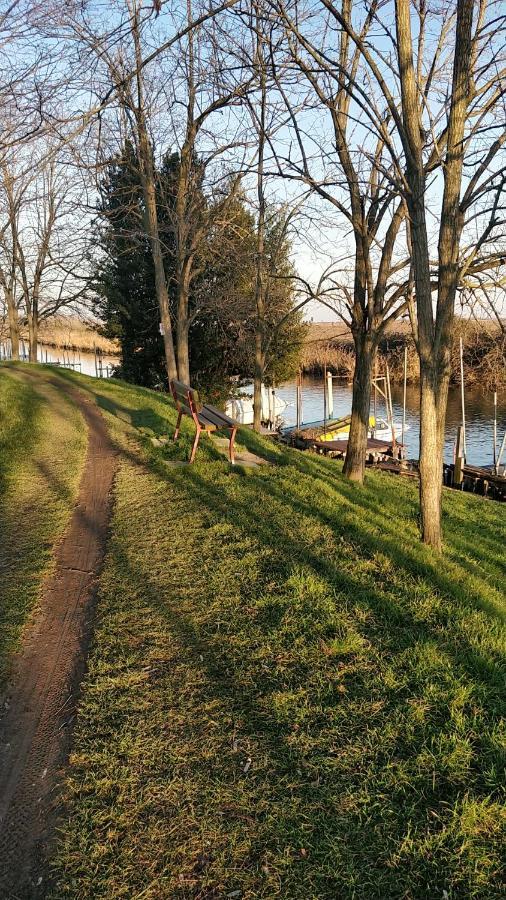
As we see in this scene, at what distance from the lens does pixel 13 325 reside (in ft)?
95.9

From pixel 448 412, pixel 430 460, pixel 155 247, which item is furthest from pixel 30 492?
pixel 448 412

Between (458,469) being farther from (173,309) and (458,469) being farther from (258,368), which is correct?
(173,309)

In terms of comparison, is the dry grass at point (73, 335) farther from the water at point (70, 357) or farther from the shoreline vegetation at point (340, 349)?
the water at point (70, 357)

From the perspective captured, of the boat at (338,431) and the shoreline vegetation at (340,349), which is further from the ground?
the shoreline vegetation at (340,349)

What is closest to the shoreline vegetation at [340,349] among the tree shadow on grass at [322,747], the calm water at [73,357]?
the calm water at [73,357]

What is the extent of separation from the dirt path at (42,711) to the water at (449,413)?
2095 centimetres

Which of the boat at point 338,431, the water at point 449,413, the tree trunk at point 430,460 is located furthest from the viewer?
the water at point 449,413

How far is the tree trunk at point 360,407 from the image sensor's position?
8.37 metres

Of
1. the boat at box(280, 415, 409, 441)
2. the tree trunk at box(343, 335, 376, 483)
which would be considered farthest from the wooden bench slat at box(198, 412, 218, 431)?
the boat at box(280, 415, 409, 441)

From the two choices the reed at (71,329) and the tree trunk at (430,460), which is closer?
the tree trunk at (430,460)

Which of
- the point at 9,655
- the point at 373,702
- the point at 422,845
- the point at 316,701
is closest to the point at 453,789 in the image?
the point at 422,845

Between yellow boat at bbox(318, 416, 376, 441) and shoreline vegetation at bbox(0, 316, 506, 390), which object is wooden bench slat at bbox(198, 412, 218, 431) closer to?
shoreline vegetation at bbox(0, 316, 506, 390)

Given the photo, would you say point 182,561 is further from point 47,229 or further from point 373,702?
point 47,229

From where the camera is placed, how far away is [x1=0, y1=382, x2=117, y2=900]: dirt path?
217 cm
